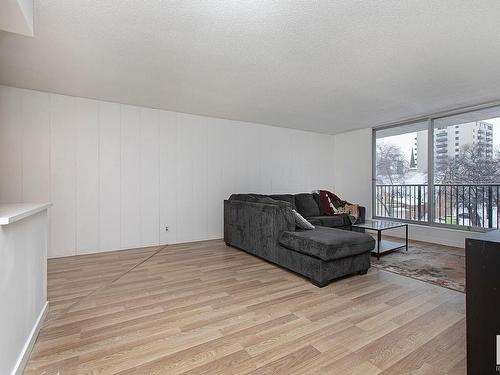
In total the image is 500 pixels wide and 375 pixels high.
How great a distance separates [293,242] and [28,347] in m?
2.23

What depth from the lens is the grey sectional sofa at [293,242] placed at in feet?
8.41

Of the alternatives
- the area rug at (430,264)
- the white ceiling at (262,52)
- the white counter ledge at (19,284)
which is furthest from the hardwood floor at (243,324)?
the white ceiling at (262,52)

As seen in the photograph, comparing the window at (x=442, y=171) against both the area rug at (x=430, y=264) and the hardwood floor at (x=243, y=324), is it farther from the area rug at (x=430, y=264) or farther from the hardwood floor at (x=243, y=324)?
the hardwood floor at (x=243, y=324)

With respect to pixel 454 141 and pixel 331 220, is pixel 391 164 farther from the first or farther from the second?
pixel 331 220

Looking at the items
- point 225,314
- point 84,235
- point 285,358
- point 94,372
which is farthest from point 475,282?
point 84,235

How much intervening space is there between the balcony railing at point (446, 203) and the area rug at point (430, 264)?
0.66 m

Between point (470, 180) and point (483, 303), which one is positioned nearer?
point (483, 303)

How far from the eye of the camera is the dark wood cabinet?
1139 mm

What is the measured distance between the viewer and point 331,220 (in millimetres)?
4352

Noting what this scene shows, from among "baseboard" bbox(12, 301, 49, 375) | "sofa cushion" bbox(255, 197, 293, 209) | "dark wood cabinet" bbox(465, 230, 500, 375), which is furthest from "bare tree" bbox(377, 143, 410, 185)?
"baseboard" bbox(12, 301, 49, 375)

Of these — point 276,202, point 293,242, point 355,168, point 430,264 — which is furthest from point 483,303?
point 355,168

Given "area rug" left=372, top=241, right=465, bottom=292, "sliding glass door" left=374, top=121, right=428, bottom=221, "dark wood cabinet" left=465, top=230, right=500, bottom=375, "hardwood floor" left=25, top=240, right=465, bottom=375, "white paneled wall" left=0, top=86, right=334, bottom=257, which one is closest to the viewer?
"dark wood cabinet" left=465, top=230, right=500, bottom=375

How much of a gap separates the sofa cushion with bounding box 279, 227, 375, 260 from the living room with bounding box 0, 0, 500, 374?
0.07ft

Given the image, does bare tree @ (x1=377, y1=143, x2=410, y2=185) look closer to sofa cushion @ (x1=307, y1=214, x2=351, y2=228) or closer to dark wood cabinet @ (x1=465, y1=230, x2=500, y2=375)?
sofa cushion @ (x1=307, y1=214, x2=351, y2=228)
